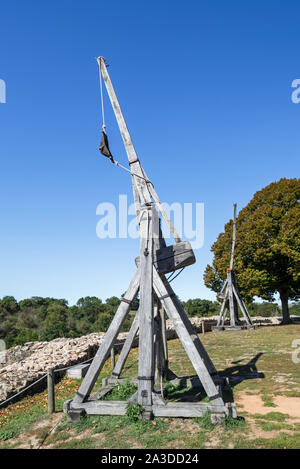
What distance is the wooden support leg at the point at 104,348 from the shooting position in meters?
5.66

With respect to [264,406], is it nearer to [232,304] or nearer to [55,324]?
[232,304]

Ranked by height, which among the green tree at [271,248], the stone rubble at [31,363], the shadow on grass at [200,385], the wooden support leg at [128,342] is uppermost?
the green tree at [271,248]

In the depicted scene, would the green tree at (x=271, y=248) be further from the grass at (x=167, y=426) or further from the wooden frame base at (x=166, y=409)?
the wooden frame base at (x=166, y=409)

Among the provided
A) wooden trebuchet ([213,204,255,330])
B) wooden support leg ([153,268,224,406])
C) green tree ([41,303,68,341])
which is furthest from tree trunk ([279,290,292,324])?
green tree ([41,303,68,341])

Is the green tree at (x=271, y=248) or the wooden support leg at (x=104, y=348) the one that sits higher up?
the green tree at (x=271, y=248)

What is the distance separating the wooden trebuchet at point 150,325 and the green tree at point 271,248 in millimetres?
14827

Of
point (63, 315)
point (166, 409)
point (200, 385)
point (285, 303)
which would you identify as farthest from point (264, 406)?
Answer: point (63, 315)

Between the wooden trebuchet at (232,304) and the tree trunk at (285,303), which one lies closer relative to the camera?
the wooden trebuchet at (232,304)

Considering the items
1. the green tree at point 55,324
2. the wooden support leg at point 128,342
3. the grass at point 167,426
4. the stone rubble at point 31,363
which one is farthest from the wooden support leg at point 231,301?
the green tree at point 55,324
